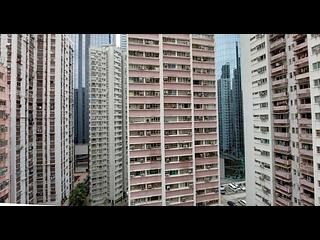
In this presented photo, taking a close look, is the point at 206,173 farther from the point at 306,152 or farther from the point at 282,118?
the point at 306,152

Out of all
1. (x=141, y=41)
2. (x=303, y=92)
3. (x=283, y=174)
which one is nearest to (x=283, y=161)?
(x=283, y=174)

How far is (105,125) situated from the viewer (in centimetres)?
766

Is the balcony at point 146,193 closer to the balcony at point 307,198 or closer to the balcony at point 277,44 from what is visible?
the balcony at point 307,198

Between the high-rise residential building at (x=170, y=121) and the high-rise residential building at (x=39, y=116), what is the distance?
188 centimetres

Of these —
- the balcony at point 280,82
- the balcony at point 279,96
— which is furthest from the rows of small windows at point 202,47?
the balcony at point 279,96

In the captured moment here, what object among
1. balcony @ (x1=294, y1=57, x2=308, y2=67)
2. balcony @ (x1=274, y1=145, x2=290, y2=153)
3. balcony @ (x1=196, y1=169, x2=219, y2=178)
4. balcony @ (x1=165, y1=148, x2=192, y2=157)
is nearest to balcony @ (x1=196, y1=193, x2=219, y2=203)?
balcony @ (x1=196, y1=169, x2=219, y2=178)

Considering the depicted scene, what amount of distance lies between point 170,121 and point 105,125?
2573 mm

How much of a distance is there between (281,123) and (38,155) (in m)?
5.74

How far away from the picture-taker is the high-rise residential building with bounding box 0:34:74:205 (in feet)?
16.4

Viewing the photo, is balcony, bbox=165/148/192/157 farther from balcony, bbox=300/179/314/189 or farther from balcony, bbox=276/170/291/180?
balcony, bbox=300/179/314/189
